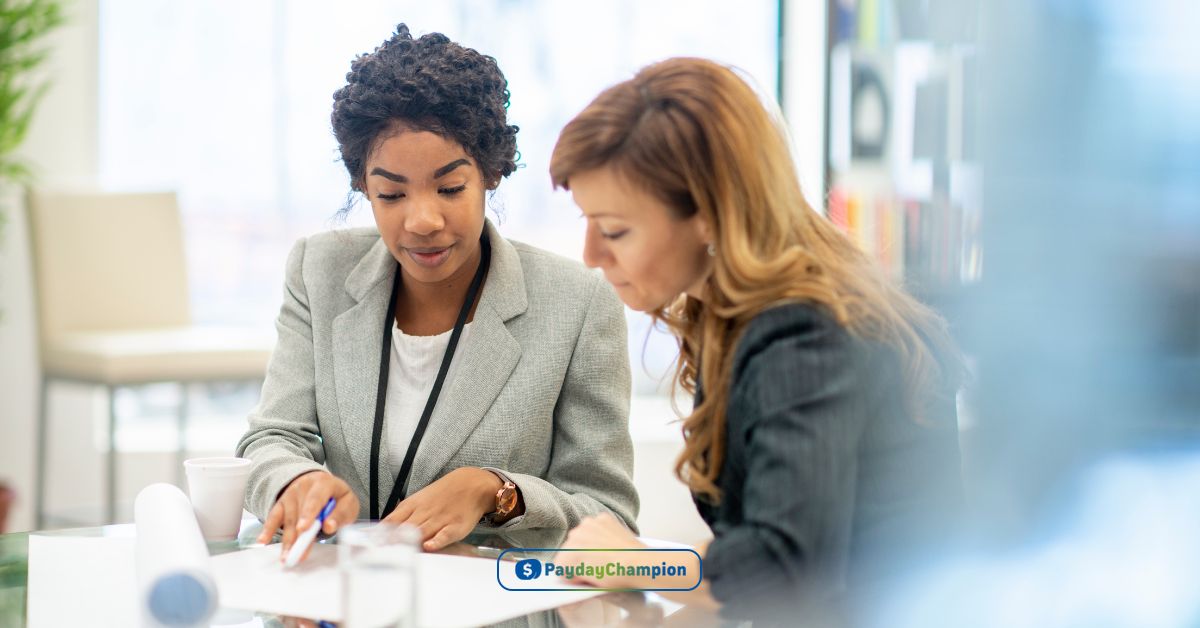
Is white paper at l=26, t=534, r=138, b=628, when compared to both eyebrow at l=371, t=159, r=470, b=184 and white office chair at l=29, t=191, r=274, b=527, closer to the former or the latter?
eyebrow at l=371, t=159, r=470, b=184

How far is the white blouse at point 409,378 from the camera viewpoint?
1527 mm

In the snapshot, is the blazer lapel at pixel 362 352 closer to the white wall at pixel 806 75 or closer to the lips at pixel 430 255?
the lips at pixel 430 255

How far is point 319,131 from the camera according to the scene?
14.7 ft

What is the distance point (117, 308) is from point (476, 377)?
2377 millimetres

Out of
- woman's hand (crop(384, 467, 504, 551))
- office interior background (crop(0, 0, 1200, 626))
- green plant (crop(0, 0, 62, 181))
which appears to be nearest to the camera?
office interior background (crop(0, 0, 1200, 626))

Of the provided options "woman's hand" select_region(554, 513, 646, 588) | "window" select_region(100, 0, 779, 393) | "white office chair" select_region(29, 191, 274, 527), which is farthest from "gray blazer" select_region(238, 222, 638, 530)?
"window" select_region(100, 0, 779, 393)

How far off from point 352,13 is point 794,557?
158 inches

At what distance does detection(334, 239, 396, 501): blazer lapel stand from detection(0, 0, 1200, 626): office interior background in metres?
0.11

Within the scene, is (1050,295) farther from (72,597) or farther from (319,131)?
(319,131)

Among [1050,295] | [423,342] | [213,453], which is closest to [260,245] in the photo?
[213,453]

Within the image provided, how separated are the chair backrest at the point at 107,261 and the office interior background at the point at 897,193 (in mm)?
99

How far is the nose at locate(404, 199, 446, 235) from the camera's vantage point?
139cm

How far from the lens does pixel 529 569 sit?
115 centimetres

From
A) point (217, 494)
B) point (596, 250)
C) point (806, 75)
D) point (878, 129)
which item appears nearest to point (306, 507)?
point (217, 494)
